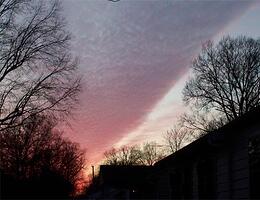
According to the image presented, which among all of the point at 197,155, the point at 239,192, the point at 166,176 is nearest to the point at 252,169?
the point at 239,192

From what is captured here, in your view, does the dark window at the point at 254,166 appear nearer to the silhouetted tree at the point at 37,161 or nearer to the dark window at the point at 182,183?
the dark window at the point at 182,183

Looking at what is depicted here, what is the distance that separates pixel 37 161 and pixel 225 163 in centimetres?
4176

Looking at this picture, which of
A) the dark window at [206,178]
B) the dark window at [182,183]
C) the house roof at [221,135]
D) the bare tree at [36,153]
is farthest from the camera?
the bare tree at [36,153]

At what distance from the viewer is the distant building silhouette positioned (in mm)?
10445

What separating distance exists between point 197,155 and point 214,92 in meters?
28.9

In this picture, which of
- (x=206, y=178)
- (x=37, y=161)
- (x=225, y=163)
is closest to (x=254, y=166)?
(x=225, y=163)

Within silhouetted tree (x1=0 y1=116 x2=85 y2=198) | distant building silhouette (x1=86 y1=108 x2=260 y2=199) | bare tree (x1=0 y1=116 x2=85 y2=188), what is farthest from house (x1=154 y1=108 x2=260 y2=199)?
bare tree (x1=0 y1=116 x2=85 y2=188)

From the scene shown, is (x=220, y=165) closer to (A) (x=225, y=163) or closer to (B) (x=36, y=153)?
(A) (x=225, y=163)

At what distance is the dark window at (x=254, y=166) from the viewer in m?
10.2

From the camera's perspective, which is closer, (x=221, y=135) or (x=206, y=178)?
(x=221, y=135)

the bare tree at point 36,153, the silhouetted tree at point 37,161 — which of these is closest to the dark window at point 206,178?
the silhouetted tree at point 37,161

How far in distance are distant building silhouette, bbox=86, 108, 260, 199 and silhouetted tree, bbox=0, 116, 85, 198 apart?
298 inches

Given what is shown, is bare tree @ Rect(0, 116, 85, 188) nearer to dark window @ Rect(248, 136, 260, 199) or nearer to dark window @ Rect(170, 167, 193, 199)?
dark window @ Rect(170, 167, 193, 199)

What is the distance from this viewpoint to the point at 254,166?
34.0ft
